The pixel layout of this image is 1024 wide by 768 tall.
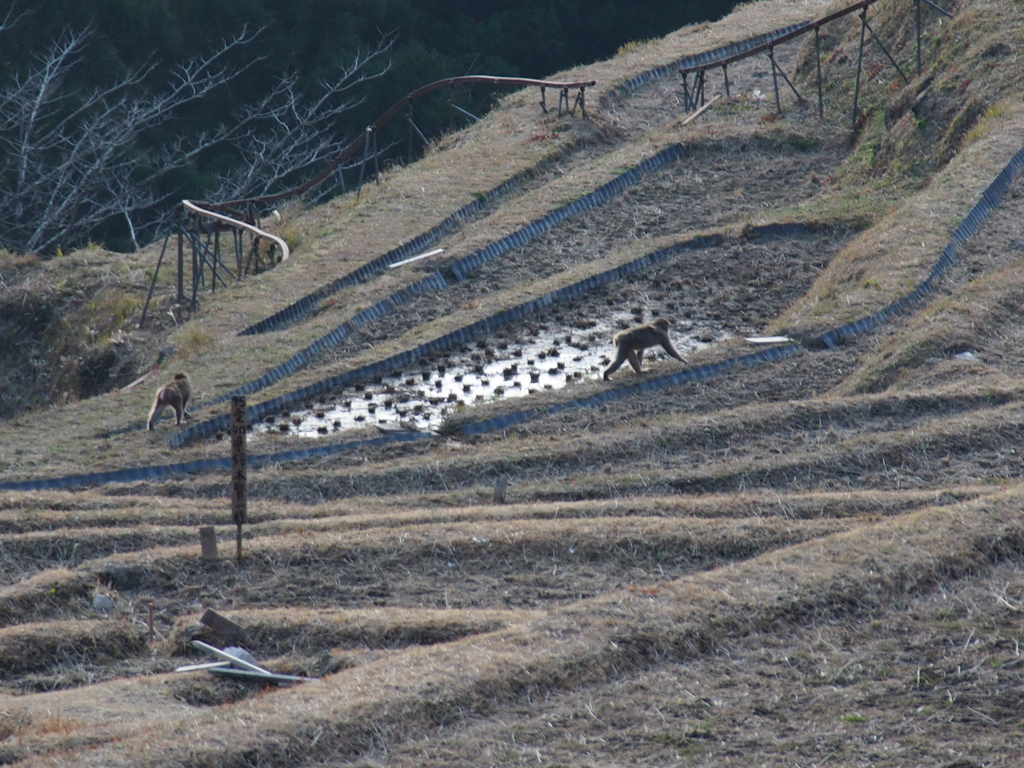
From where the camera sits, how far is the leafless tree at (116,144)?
3112cm

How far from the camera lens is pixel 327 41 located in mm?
40531

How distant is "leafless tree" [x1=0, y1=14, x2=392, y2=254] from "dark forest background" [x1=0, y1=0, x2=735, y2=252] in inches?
15.6

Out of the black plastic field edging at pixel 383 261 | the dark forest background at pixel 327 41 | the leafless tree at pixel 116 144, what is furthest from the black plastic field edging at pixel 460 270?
the dark forest background at pixel 327 41

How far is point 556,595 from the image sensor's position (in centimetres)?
826

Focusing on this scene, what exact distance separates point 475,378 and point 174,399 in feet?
10.9

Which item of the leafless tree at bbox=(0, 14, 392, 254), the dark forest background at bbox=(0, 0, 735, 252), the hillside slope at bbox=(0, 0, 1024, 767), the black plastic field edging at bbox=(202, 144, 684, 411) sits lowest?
the hillside slope at bbox=(0, 0, 1024, 767)

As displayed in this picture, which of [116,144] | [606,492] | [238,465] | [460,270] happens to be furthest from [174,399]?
[116,144]

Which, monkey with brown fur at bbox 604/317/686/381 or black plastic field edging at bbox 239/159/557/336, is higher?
black plastic field edging at bbox 239/159/557/336

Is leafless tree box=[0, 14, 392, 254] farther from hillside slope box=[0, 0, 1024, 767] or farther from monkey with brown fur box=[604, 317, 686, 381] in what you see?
monkey with brown fur box=[604, 317, 686, 381]

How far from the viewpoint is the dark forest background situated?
3641 centimetres

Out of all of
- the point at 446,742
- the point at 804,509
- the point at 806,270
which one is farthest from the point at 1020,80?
the point at 446,742

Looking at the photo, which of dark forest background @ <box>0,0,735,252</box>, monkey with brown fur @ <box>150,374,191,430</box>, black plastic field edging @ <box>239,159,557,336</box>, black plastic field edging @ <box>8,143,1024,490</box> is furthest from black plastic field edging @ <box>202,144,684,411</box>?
dark forest background @ <box>0,0,735,252</box>

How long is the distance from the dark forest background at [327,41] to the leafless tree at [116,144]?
40 cm

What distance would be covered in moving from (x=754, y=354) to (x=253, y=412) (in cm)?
544
